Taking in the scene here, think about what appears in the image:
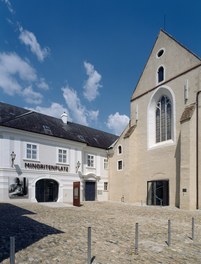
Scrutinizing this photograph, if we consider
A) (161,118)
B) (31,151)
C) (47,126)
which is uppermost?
(161,118)

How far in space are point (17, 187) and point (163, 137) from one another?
590 inches

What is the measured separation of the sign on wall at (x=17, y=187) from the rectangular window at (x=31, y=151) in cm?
223

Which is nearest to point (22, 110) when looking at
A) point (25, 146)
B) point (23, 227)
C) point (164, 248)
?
point (25, 146)

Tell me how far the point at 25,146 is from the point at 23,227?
1471 cm

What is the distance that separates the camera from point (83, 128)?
33250 millimetres

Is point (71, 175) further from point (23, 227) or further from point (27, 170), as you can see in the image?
point (23, 227)

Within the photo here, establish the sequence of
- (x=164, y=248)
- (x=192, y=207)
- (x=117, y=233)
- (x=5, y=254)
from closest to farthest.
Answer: (x=5, y=254)
(x=164, y=248)
(x=117, y=233)
(x=192, y=207)

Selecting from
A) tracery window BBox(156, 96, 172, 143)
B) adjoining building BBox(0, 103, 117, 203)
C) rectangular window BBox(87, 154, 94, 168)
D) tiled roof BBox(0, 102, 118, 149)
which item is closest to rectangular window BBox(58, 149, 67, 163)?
adjoining building BBox(0, 103, 117, 203)

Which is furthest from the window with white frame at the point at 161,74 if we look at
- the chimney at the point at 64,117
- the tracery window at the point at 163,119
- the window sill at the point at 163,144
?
the chimney at the point at 64,117

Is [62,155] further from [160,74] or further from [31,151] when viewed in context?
[160,74]

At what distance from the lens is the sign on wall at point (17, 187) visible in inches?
844

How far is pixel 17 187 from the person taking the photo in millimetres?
21875

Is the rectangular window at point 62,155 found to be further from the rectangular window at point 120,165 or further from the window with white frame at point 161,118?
the window with white frame at point 161,118

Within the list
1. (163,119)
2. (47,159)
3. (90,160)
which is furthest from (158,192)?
(47,159)
